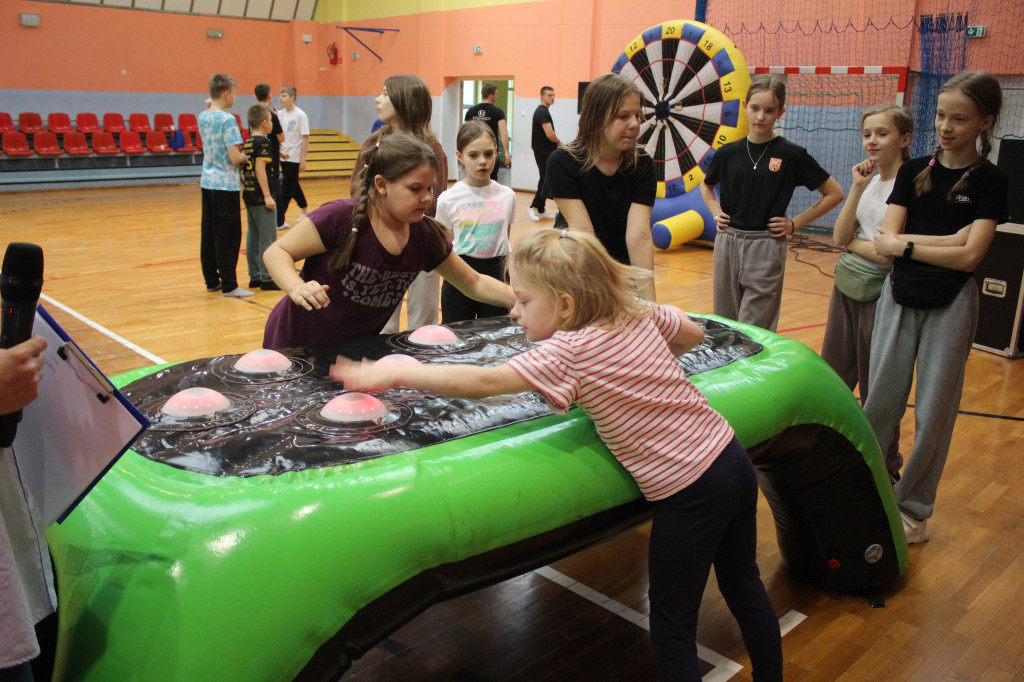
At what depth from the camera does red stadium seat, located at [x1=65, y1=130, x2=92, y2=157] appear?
42.0 ft

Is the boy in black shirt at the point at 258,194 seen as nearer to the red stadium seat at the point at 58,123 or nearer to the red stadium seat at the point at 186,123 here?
the red stadium seat at the point at 58,123

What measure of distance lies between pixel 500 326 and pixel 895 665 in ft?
4.98

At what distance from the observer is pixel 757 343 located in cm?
259

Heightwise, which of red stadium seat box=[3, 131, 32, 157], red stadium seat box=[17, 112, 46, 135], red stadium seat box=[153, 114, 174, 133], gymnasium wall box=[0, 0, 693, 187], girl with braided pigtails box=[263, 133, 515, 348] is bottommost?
girl with braided pigtails box=[263, 133, 515, 348]

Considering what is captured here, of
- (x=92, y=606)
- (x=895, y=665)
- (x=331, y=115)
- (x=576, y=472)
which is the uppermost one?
(x=331, y=115)

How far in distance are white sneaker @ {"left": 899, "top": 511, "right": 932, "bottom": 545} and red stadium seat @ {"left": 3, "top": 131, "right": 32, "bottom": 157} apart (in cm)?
1314

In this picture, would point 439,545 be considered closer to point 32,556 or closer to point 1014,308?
point 32,556

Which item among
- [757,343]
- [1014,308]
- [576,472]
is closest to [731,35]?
[1014,308]

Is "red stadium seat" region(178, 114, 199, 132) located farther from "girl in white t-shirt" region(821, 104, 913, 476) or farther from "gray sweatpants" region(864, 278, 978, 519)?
Result: "gray sweatpants" region(864, 278, 978, 519)

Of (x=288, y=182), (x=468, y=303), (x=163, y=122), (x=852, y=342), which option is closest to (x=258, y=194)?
(x=288, y=182)

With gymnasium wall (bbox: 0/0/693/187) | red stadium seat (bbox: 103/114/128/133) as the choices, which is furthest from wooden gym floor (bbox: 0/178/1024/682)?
red stadium seat (bbox: 103/114/128/133)

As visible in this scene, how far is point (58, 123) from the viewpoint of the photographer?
13.2 meters

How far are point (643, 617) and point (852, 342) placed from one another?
150 centimetres

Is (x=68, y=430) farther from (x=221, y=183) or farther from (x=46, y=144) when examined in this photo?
(x=46, y=144)
